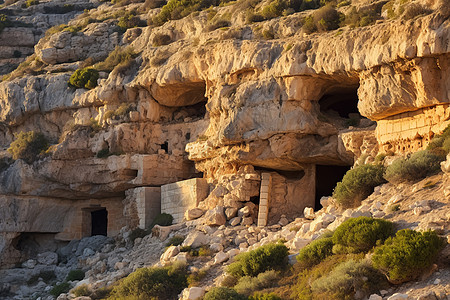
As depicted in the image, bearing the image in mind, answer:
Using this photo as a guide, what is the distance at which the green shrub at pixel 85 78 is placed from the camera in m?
31.8

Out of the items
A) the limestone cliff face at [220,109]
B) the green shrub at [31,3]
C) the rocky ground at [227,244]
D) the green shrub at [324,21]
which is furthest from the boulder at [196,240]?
the green shrub at [31,3]

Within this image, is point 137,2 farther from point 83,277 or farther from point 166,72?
point 83,277

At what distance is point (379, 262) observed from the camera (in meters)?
15.8

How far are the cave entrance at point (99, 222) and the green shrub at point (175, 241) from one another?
35.4 ft

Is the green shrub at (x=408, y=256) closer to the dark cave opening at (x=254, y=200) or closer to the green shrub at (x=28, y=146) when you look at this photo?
the dark cave opening at (x=254, y=200)

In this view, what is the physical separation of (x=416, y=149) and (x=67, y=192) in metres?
16.0

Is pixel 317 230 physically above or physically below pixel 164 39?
below

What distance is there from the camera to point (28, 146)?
103 feet

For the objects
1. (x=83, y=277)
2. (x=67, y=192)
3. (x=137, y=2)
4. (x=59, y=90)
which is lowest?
(x=83, y=277)

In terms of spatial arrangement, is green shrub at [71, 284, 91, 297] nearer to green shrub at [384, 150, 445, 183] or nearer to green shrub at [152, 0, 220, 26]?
green shrub at [384, 150, 445, 183]

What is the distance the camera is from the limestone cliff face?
71.3ft

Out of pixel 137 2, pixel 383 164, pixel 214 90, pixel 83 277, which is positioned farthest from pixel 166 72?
pixel 137 2

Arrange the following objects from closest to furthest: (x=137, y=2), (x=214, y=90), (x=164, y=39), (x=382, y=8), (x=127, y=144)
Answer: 1. (x=382, y=8)
2. (x=214, y=90)
3. (x=127, y=144)
4. (x=164, y=39)
5. (x=137, y=2)

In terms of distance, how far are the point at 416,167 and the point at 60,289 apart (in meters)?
12.5
